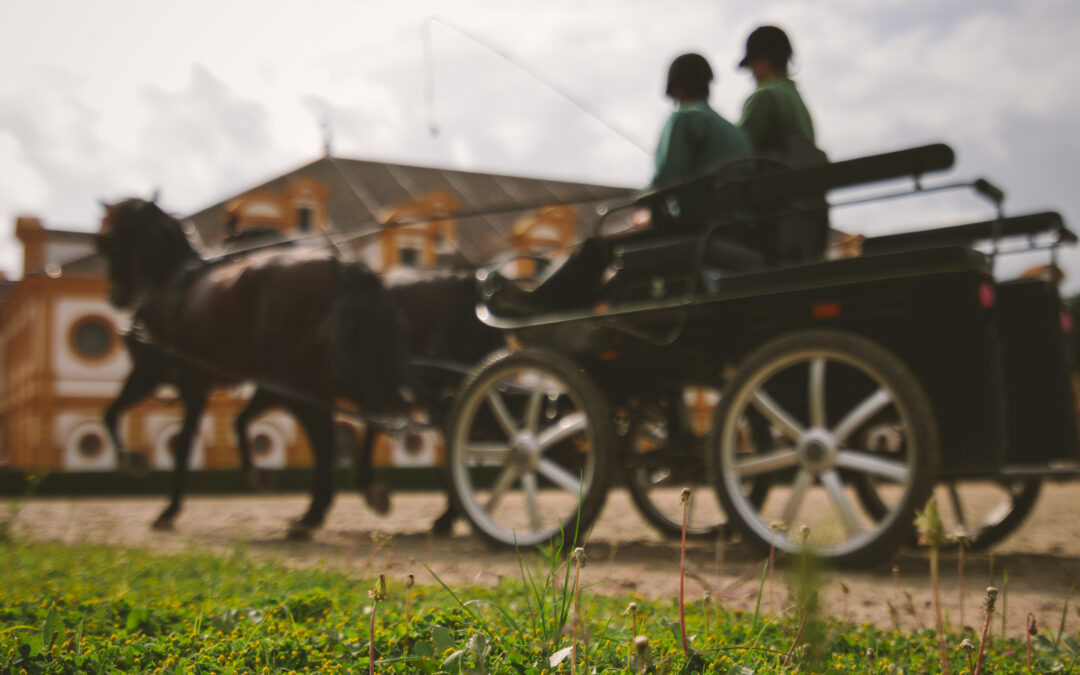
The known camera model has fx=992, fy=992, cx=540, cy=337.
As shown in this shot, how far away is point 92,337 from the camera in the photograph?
95.4ft

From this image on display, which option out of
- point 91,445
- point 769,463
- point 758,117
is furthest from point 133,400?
point 91,445

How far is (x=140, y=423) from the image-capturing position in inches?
1128

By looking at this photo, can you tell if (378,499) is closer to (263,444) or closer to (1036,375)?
(1036,375)

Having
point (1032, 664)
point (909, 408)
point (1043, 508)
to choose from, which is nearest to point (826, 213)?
point (909, 408)

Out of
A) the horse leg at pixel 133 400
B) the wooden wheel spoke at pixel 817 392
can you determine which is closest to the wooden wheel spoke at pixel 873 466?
the wooden wheel spoke at pixel 817 392

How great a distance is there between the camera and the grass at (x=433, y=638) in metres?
1.97

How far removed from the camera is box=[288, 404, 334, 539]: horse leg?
670 cm

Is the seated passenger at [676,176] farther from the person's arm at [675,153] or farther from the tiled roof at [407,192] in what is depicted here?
the tiled roof at [407,192]

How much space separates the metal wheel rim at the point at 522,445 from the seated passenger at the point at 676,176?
51 cm

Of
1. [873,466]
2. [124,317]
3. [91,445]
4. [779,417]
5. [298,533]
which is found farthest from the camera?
[91,445]

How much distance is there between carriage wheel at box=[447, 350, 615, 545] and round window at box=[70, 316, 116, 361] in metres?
26.9

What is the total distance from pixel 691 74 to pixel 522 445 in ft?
7.02

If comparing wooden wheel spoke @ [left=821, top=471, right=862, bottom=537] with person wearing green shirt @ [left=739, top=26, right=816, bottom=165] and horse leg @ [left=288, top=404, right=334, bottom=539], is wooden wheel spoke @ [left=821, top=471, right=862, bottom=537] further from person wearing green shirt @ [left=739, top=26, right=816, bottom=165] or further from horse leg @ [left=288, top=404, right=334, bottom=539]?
horse leg @ [left=288, top=404, right=334, bottom=539]

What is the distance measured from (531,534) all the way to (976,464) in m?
2.02
